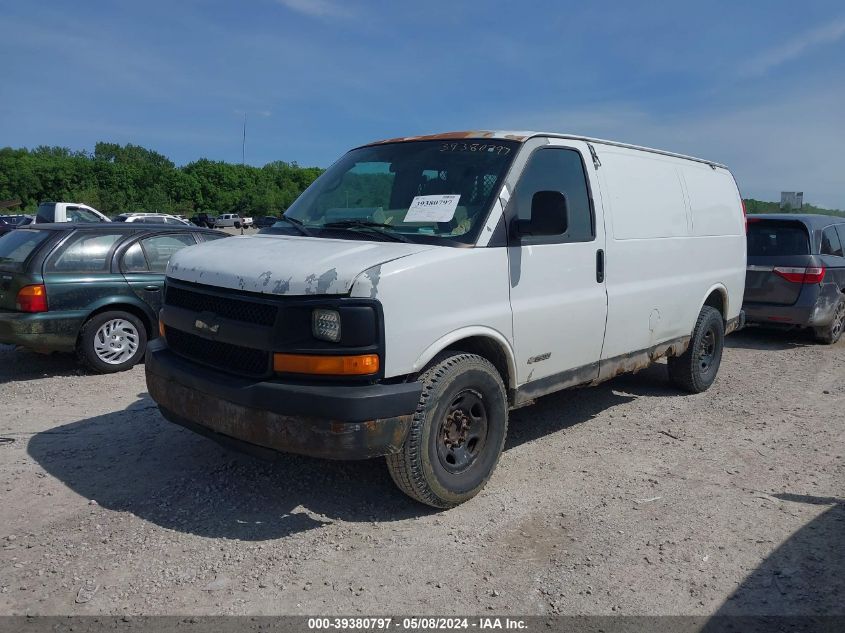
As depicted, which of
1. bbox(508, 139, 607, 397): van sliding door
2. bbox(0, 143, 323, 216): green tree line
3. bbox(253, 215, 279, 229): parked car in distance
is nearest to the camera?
bbox(508, 139, 607, 397): van sliding door

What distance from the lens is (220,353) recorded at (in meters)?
3.84

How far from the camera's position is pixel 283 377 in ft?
11.5

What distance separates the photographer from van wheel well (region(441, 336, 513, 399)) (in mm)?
4012

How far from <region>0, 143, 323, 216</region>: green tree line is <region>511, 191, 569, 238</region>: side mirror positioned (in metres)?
53.2

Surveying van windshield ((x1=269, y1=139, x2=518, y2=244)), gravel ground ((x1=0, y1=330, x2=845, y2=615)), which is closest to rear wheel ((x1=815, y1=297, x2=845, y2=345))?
gravel ground ((x1=0, y1=330, x2=845, y2=615))

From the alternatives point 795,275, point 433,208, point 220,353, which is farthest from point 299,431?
point 795,275

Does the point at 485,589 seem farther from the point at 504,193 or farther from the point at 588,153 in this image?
the point at 588,153

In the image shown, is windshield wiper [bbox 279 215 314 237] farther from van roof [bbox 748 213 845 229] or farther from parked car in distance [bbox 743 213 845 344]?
van roof [bbox 748 213 845 229]

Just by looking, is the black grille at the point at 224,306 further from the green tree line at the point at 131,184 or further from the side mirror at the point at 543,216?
the green tree line at the point at 131,184

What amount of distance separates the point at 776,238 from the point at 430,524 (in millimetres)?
7666

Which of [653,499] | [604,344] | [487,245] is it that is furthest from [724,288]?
[487,245]

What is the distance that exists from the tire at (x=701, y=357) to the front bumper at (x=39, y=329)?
19.5 feet

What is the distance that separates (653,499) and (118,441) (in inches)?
149

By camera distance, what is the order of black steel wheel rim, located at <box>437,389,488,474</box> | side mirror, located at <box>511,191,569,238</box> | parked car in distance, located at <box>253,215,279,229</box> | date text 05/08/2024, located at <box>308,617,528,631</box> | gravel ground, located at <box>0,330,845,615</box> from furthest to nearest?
parked car in distance, located at <box>253,215,279,229</box> < side mirror, located at <box>511,191,569,238</box> < black steel wheel rim, located at <box>437,389,488,474</box> < gravel ground, located at <box>0,330,845,615</box> < date text 05/08/2024, located at <box>308,617,528,631</box>
